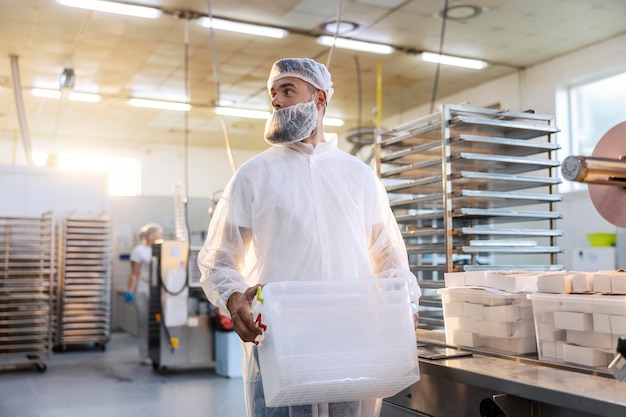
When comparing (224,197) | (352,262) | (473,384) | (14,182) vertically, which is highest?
(14,182)

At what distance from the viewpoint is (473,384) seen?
63.7 inches

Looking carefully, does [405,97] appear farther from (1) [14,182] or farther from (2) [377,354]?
(2) [377,354]

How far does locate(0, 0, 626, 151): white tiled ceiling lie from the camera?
6633mm

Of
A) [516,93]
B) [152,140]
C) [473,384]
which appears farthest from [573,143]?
[152,140]

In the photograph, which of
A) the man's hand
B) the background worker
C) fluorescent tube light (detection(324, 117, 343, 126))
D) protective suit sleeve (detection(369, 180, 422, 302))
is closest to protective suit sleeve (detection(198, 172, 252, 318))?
the man's hand

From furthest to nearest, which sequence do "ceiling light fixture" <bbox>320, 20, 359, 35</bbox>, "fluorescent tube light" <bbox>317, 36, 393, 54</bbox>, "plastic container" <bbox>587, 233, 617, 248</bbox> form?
"fluorescent tube light" <bbox>317, 36, 393, 54</bbox> < "ceiling light fixture" <bbox>320, 20, 359, 35</bbox> < "plastic container" <bbox>587, 233, 617, 248</bbox>

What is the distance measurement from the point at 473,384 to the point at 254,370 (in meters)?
0.61

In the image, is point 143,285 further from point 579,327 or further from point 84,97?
point 579,327

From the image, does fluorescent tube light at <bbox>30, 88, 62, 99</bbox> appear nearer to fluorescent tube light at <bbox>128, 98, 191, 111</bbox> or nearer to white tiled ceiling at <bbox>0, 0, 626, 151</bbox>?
white tiled ceiling at <bbox>0, 0, 626, 151</bbox>

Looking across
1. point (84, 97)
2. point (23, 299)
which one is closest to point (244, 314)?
point (23, 299)

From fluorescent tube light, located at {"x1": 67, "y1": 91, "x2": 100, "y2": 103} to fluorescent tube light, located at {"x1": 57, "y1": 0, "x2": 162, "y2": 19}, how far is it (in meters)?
3.51

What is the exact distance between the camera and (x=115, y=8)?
6504mm

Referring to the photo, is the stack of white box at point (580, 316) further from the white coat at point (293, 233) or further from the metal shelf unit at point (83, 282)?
the metal shelf unit at point (83, 282)

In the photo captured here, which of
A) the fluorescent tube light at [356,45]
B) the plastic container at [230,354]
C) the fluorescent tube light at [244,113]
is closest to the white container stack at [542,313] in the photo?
the plastic container at [230,354]
